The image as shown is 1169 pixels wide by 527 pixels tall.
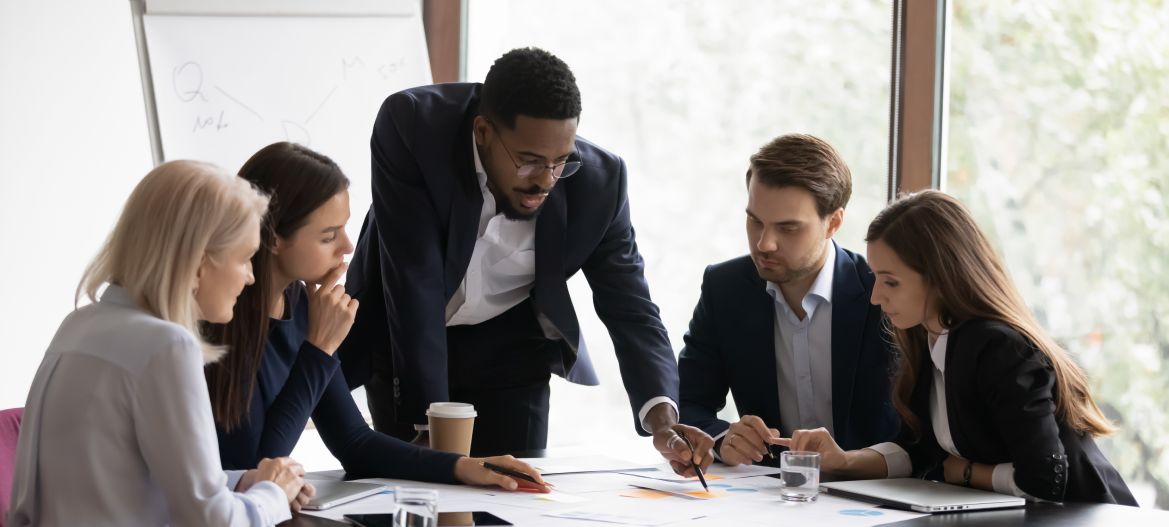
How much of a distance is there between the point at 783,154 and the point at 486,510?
1.24 metres

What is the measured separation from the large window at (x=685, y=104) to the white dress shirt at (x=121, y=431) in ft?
9.22

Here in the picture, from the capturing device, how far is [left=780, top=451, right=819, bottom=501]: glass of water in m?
1.90

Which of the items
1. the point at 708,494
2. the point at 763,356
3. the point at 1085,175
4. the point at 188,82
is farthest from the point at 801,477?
the point at 188,82

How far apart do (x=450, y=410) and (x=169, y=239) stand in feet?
2.57

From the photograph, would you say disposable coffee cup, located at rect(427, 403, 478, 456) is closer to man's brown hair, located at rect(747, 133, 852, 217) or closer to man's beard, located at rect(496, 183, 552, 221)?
man's beard, located at rect(496, 183, 552, 221)

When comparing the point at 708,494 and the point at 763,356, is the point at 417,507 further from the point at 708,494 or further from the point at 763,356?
the point at 763,356

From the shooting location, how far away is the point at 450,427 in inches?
84.8

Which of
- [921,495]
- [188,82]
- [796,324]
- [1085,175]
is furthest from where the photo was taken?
[1085,175]

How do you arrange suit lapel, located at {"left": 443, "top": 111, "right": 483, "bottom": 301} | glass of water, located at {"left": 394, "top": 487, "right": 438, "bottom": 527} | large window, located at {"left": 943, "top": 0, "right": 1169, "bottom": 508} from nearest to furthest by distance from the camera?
glass of water, located at {"left": 394, "top": 487, "right": 438, "bottom": 527} → suit lapel, located at {"left": 443, "top": 111, "right": 483, "bottom": 301} → large window, located at {"left": 943, "top": 0, "right": 1169, "bottom": 508}

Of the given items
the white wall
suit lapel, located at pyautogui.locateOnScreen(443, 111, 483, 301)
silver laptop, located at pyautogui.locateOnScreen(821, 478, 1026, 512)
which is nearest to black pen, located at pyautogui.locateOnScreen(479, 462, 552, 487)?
silver laptop, located at pyautogui.locateOnScreen(821, 478, 1026, 512)

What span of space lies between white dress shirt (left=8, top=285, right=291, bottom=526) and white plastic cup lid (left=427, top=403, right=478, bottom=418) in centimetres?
70

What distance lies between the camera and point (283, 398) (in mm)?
2072

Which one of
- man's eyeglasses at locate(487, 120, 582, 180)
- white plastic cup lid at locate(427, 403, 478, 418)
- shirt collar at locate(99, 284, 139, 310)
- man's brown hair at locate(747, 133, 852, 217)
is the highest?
man's eyeglasses at locate(487, 120, 582, 180)

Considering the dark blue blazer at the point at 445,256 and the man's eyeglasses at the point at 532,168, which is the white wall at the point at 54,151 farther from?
the man's eyeglasses at the point at 532,168
